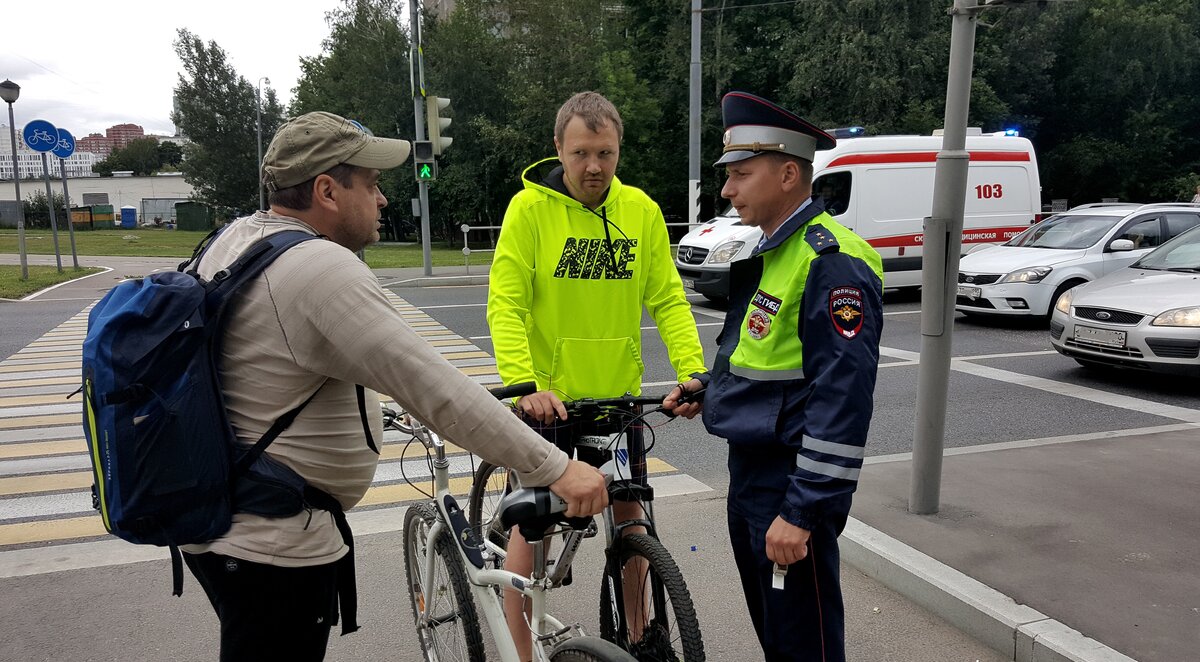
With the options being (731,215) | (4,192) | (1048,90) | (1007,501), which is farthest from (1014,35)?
(4,192)

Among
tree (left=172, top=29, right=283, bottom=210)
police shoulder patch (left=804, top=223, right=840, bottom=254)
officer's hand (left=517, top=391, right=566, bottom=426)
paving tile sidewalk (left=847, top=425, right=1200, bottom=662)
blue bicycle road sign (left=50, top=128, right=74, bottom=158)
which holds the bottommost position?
paving tile sidewalk (left=847, top=425, right=1200, bottom=662)

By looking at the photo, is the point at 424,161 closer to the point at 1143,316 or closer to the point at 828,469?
the point at 1143,316

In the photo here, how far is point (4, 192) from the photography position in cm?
8081

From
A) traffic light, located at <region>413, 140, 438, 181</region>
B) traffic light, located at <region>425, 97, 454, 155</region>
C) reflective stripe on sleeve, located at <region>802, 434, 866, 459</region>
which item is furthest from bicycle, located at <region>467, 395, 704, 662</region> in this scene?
traffic light, located at <region>425, 97, 454, 155</region>

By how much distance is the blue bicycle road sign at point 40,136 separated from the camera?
57.0 ft

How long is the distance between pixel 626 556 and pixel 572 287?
2.96 feet

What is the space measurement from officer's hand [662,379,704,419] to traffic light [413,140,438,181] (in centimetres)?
1426

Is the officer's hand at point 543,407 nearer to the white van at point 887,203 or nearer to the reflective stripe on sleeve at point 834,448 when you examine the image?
the reflective stripe on sleeve at point 834,448

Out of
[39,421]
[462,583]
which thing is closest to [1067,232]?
[462,583]

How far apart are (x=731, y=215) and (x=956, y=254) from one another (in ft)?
33.5

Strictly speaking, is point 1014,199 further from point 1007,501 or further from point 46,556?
point 46,556

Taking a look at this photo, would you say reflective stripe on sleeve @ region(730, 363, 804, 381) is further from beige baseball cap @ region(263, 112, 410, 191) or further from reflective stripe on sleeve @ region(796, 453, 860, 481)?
beige baseball cap @ region(263, 112, 410, 191)

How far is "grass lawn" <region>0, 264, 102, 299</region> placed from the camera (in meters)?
15.6

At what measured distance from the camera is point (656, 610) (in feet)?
7.73
